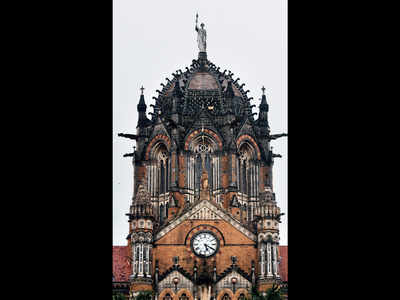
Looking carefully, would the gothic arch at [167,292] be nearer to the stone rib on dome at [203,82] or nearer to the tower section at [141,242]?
the tower section at [141,242]

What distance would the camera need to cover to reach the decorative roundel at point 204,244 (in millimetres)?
49562

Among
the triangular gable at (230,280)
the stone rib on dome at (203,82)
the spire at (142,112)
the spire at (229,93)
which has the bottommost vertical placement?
the triangular gable at (230,280)

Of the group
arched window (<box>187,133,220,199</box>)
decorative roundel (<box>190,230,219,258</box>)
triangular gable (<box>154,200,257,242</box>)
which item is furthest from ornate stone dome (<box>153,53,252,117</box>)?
decorative roundel (<box>190,230,219,258</box>)

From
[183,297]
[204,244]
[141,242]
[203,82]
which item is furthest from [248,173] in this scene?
[183,297]

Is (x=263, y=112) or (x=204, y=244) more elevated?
(x=263, y=112)

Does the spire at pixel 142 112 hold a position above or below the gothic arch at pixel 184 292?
above

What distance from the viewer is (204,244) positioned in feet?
164

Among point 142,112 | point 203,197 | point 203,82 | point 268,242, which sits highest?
point 203,82

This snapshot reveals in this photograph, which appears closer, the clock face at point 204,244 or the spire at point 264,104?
the clock face at point 204,244

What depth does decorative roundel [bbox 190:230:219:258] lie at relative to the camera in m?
49.6

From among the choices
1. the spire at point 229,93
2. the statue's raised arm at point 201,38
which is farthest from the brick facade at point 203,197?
the statue's raised arm at point 201,38

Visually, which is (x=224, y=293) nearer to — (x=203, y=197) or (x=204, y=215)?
(x=204, y=215)

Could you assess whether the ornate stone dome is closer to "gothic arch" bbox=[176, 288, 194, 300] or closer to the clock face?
the clock face
